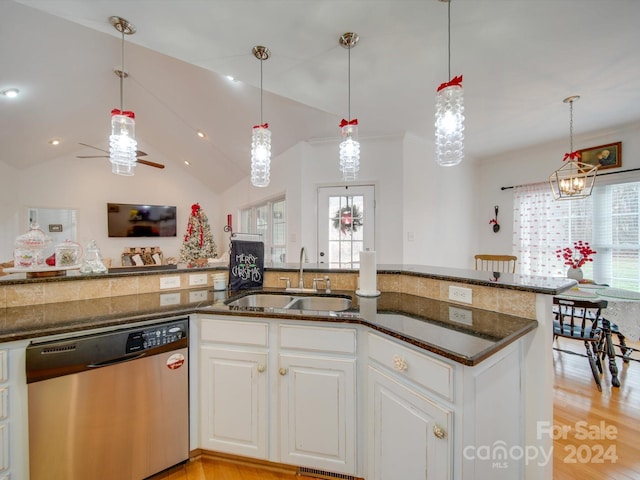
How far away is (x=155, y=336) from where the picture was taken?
134 cm

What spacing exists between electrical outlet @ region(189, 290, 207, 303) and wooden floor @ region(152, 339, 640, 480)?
2.99 feet

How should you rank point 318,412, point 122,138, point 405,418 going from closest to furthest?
point 405,418 < point 318,412 < point 122,138

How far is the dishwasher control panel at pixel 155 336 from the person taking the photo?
4.19 ft

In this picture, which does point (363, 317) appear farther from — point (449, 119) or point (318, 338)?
point (449, 119)

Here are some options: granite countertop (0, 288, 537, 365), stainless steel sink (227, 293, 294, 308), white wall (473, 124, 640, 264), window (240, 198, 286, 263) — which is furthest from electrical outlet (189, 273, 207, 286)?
white wall (473, 124, 640, 264)

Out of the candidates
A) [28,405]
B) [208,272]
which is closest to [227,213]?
[208,272]

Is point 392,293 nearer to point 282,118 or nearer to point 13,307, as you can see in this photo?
point 13,307

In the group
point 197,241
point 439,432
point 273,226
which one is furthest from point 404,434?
point 197,241

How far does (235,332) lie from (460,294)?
125 centimetres

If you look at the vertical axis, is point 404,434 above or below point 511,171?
below

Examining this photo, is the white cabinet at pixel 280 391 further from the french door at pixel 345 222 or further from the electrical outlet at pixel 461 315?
the french door at pixel 345 222

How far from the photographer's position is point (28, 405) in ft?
3.68

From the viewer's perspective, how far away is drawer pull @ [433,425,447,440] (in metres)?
0.93

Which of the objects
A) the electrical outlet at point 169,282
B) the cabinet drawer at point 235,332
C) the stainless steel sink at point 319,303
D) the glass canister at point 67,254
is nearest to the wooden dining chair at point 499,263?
the stainless steel sink at point 319,303
